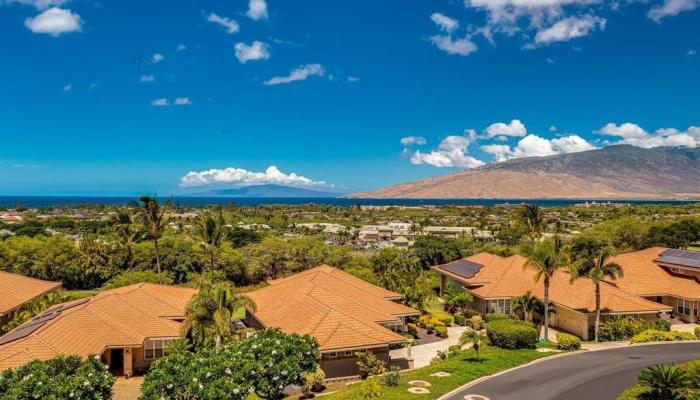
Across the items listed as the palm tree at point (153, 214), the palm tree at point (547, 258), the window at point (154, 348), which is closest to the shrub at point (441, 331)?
the palm tree at point (547, 258)

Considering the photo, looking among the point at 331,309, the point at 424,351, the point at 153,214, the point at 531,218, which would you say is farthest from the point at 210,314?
the point at 531,218

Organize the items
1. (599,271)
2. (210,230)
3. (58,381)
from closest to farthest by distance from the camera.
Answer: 1. (58,381)
2. (599,271)
3. (210,230)

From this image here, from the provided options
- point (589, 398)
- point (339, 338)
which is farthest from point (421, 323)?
point (589, 398)

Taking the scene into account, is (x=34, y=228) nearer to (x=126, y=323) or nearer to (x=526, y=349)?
(x=126, y=323)

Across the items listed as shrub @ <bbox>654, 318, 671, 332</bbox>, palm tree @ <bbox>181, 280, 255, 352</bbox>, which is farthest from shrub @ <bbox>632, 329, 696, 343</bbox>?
palm tree @ <bbox>181, 280, 255, 352</bbox>

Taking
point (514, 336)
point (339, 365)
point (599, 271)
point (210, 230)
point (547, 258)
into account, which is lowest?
point (339, 365)

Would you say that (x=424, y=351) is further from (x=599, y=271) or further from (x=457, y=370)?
(x=599, y=271)

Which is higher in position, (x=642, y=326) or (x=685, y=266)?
(x=685, y=266)
